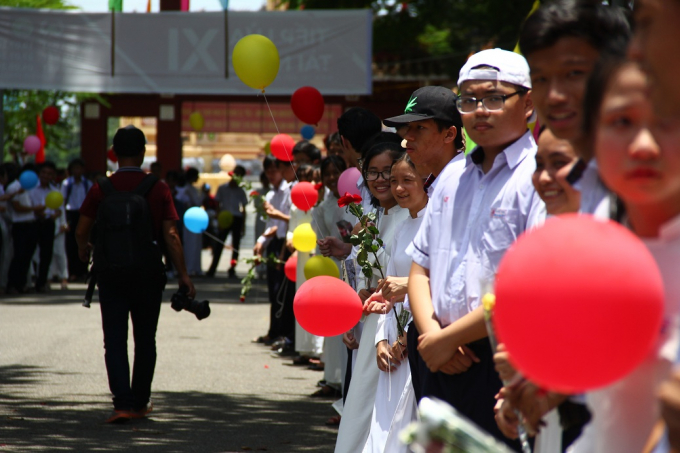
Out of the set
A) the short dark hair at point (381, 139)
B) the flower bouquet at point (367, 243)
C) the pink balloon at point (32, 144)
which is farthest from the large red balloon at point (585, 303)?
the pink balloon at point (32, 144)

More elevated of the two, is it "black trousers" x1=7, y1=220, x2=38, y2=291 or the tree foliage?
the tree foliage

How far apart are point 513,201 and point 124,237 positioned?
4.50 m

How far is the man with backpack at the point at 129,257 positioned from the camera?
278 inches

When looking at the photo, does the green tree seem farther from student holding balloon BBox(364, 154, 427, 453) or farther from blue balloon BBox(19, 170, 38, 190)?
student holding balloon BBox(364, 154, 427, 453)

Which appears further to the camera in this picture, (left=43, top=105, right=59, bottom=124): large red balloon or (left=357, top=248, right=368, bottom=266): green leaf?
(left=43, top=105, right=59, bottom=124): large red balloon

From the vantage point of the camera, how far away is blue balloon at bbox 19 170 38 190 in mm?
15812

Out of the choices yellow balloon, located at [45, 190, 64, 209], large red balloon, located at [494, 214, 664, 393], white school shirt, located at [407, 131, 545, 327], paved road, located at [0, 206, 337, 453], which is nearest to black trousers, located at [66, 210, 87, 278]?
yellow balloon, located at [45, 190, 64, 209]

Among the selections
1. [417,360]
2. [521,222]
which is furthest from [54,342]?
[521,222]

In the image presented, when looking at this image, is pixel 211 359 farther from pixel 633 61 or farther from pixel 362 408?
pixel 633 61

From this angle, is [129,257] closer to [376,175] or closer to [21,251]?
[376,175]

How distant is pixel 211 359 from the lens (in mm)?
10273

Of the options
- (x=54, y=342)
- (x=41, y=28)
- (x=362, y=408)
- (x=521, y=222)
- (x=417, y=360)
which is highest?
(x=41, y=28)

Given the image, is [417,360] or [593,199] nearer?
[593,199]

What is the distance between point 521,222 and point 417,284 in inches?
18.5
